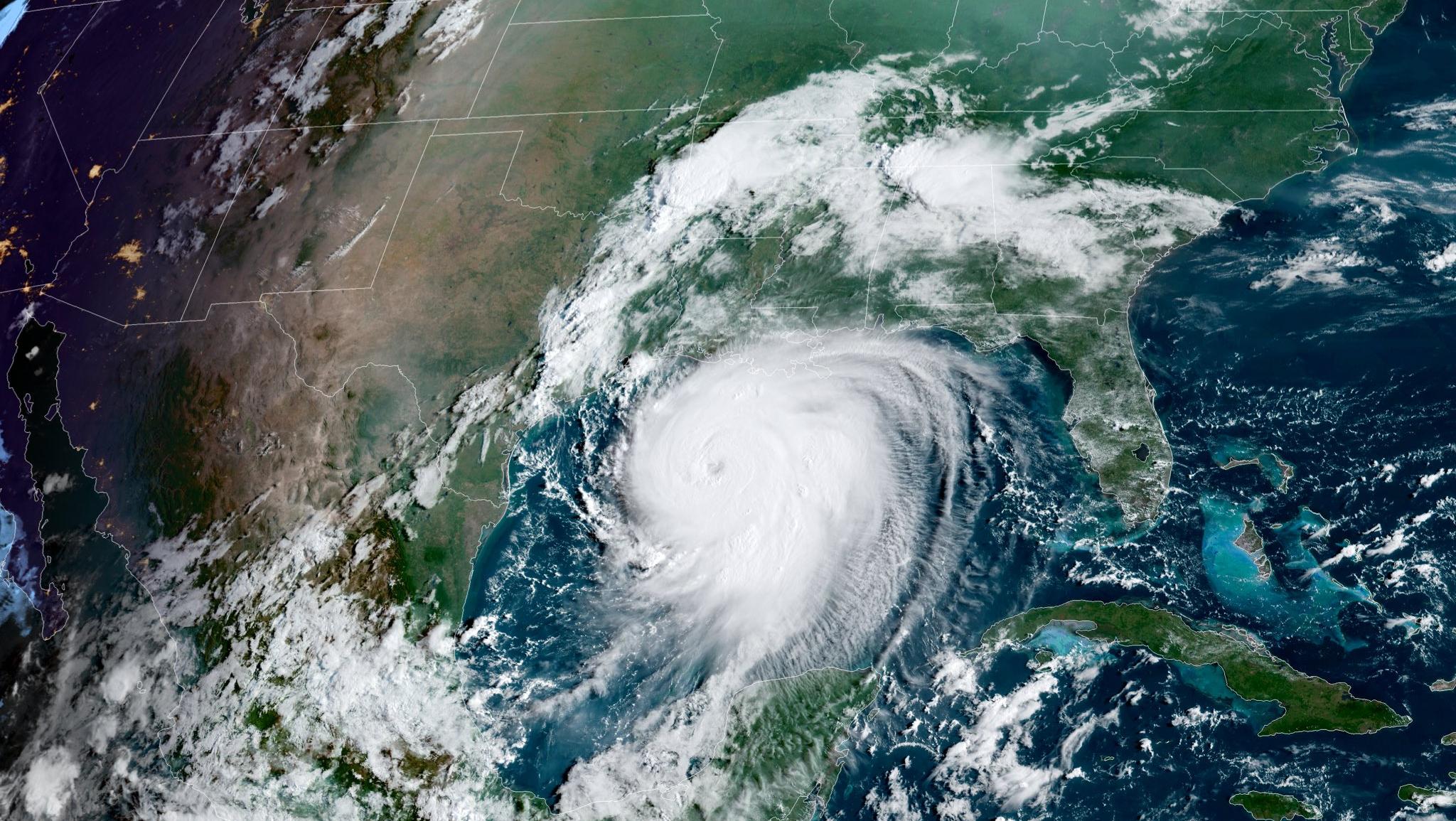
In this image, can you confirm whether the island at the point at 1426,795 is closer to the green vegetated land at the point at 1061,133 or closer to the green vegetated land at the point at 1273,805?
the green vegetated land at the point at 1273,805

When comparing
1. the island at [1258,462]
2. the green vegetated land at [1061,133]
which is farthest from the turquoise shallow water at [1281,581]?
the green vegetated land at [1061,133]

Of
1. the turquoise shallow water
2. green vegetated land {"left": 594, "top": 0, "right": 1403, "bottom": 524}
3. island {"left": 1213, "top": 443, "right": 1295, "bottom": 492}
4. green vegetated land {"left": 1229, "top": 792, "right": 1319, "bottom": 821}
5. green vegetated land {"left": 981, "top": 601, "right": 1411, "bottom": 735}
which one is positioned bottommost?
green vegetated land {"left": 1229, "top": 792, "right": 1319, "bottom": 821}

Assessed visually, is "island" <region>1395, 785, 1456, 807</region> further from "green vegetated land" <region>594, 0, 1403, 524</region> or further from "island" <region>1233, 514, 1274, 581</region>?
"green vegetated land" <region>594, 0, 1403, 524</region>

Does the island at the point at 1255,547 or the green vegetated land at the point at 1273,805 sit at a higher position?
the island at the point at 1255,547

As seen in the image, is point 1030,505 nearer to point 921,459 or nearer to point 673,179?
point 921,459

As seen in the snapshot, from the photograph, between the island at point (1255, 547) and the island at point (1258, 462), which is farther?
the island at point (1258, 462)

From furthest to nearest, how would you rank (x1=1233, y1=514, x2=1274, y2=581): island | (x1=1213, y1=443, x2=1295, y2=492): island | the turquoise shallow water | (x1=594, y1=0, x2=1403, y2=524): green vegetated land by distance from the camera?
(x1=594, y1=0, x2=1403, y2=524): green vegetated land → (x1=1213, y1=443, x2=1295, y2=492): island → (x1=1233, y1=514, x2=1274, y2=581): island → the turquoise shallow water

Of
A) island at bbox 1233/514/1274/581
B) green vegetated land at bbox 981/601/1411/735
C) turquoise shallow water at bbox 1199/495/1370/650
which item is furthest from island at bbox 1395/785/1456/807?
island at bbox 1233/514/1274/581
